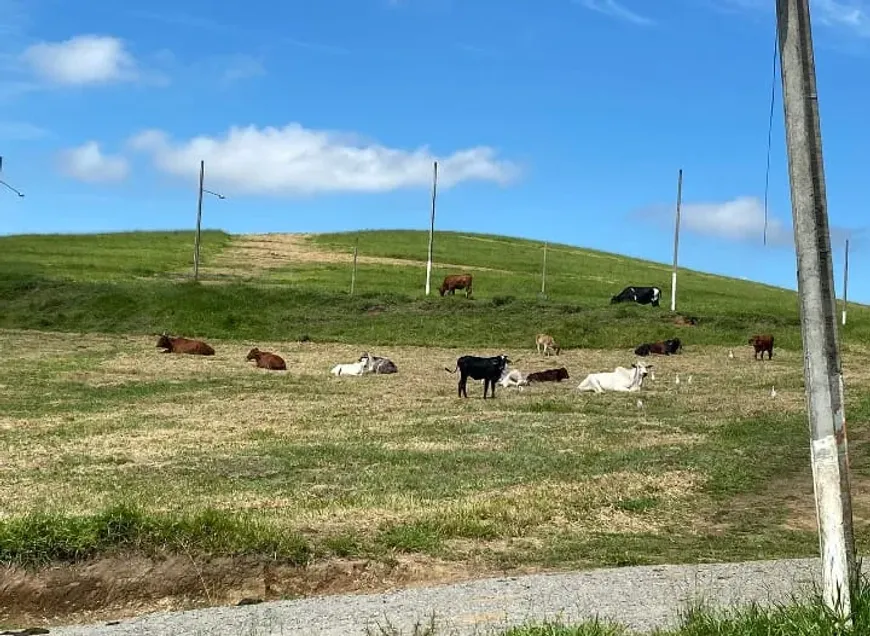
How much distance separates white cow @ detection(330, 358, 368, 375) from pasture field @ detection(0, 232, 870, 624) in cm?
39

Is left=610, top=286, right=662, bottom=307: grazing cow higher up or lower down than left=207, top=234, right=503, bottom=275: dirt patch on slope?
lower down

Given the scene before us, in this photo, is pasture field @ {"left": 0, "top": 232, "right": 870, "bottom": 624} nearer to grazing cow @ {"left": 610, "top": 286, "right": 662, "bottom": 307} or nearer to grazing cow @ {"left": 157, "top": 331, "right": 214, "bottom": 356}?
grazing cow @ {"left": 157, "top": 331, "right": 214, "bottom": 356}

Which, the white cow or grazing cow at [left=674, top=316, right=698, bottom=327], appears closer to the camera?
the white cow

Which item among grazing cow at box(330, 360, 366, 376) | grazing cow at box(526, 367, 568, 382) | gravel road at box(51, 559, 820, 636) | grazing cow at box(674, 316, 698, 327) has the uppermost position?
grazing cow at box(674, 316, 698, 327)

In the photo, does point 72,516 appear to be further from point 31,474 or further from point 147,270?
point 147,270

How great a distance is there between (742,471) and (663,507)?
3.21 metres

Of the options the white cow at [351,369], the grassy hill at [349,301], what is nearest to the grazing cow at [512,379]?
the white cow at [351,369]

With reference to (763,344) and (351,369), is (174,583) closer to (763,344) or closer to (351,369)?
(351,369)

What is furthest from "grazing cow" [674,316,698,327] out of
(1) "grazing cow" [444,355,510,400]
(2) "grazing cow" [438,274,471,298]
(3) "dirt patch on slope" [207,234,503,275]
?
(3) "dirt patch on slope" [207,234,503,275]

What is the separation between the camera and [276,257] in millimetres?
82188

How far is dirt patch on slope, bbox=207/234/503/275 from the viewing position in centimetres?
7388

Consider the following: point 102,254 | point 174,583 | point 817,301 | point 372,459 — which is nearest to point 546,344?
point 372,459

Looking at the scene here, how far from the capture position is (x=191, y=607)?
919 cm

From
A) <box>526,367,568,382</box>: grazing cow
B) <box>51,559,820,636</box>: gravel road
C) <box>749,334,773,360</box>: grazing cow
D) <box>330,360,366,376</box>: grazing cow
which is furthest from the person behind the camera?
<box>749,334,773,360</box>: grazing cow
